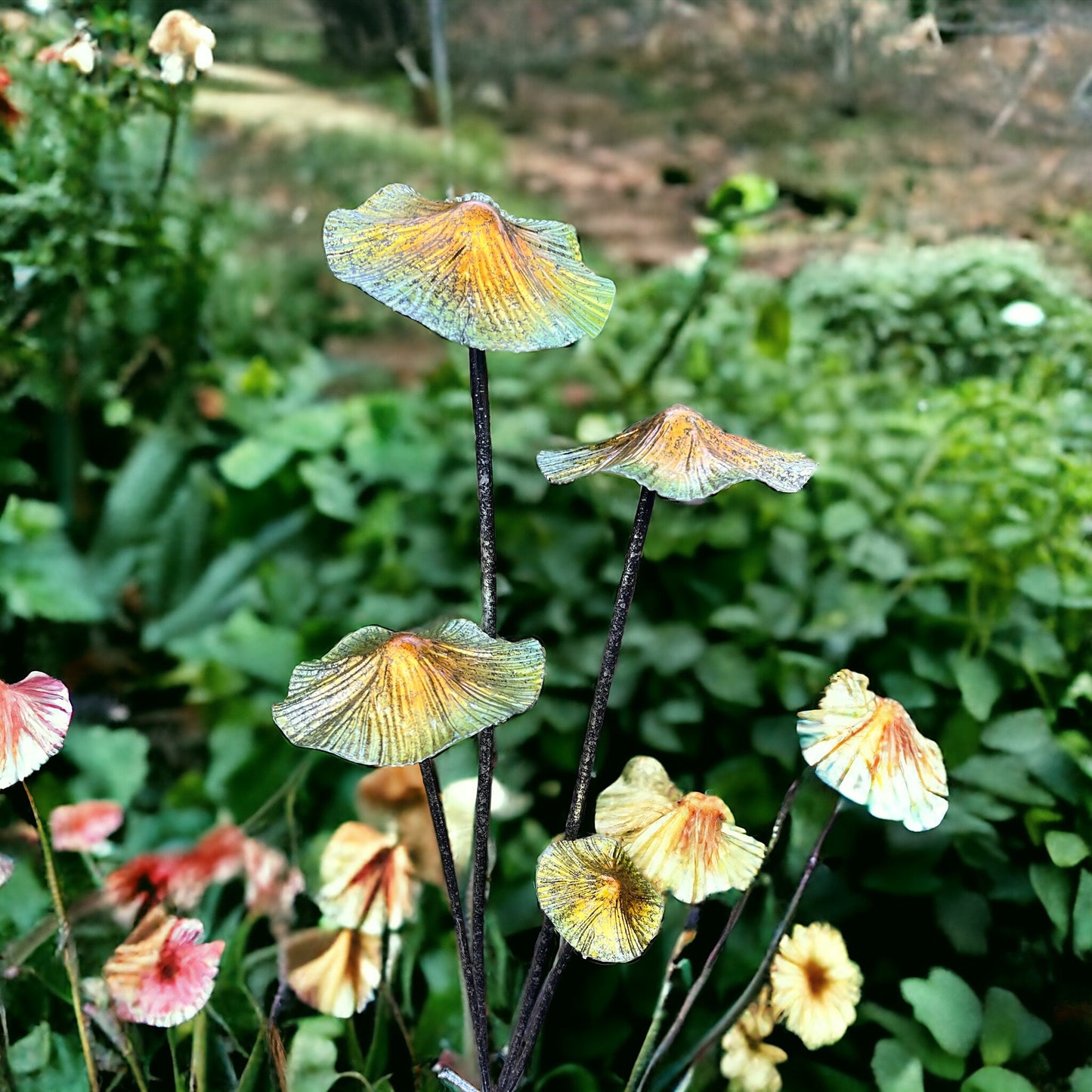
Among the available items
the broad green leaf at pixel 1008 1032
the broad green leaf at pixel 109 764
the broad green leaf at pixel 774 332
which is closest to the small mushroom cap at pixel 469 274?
the broad green leaf at pixel 1008 1032

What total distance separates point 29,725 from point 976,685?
0.69 m

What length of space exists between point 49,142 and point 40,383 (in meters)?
0.25

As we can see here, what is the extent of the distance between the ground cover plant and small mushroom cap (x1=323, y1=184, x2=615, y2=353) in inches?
2.7

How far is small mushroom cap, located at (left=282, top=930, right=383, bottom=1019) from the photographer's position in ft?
2.00

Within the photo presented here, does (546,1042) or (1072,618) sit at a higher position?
(1072,618)

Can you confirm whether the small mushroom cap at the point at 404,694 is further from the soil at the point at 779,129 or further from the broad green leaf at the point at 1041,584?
the soil at the point at 779,129

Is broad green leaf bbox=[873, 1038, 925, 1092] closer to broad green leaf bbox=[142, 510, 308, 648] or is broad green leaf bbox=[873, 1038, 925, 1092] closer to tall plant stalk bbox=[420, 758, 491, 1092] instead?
tall plant stalk bbox=[420, 758, 491, 1092]

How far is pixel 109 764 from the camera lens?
38.8 inches

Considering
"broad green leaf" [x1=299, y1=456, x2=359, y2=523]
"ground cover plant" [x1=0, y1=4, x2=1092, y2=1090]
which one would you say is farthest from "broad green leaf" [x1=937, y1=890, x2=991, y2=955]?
"broad green leaf" [x1=299, y1=456, x2=359, y2=523]

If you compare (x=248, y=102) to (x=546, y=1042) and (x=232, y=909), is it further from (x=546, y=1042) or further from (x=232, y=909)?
(x=546, y=1042)

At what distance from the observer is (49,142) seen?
0.95 metres

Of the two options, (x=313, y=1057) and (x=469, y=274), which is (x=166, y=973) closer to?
(x=313, y=1057)

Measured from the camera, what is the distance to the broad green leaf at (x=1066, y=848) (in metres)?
0.70

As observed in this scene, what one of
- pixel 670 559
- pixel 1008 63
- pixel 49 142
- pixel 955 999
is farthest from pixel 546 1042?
pixel 1008 63
